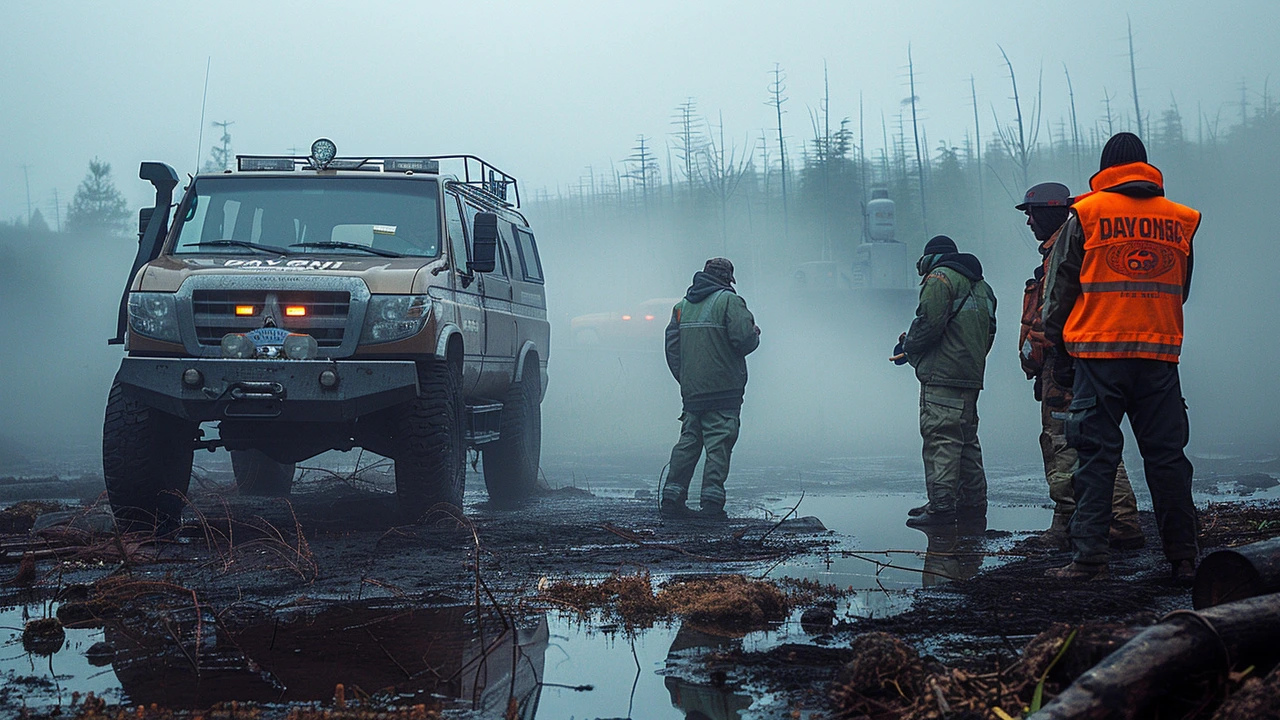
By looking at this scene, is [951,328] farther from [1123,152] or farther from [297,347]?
[297,347]

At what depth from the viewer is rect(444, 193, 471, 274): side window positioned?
8.22m

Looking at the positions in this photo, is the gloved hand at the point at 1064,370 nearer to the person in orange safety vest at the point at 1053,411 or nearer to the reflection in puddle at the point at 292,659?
the person in orange safety vest at the point at 1053,411

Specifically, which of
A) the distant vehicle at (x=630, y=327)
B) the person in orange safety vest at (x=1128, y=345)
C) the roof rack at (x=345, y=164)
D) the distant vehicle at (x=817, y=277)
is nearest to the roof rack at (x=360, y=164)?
the roof rack at (x=345, y=164)

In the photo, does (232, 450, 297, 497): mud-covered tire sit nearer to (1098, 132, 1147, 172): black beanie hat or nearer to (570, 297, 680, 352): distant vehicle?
(1098, 132, 1147, 172): black beanie hat

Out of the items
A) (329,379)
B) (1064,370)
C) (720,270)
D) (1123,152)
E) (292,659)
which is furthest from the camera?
(720,270)

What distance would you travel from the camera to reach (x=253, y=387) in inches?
272

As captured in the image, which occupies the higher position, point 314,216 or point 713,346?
point 314,216

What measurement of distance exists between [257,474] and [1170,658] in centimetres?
871

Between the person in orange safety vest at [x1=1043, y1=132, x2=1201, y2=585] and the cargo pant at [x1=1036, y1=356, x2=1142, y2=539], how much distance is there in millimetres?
1144

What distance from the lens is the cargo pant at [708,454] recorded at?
8.90 m

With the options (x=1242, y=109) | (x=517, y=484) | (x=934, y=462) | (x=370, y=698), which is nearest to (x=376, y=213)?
(x=517, y=484)

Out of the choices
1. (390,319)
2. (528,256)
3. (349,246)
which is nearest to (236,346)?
(390,319)

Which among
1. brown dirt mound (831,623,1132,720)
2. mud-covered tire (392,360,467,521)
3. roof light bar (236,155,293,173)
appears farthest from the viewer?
roof light bar (236,155,293,173)

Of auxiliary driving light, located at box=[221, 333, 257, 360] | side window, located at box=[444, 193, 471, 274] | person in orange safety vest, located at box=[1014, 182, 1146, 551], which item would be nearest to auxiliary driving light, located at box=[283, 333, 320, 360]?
auxiliary driving light, located at box=[221, 333, 257, 360]
